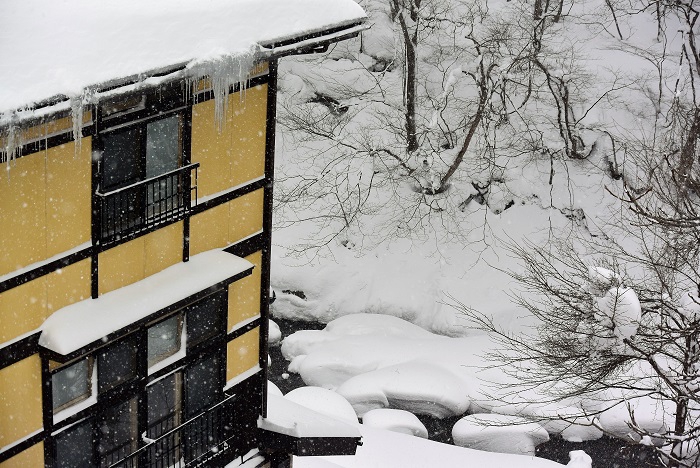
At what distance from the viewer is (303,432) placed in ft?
34.8

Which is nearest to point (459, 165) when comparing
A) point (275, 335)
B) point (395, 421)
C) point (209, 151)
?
point (275, 335)

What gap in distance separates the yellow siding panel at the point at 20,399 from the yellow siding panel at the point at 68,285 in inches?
19.2

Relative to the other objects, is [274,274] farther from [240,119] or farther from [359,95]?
[240,119]

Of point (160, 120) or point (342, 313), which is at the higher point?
point (160, 120)

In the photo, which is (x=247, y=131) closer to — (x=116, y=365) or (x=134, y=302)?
(x=134, y=302)

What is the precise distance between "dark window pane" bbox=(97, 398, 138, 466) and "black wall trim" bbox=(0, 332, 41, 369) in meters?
1.26

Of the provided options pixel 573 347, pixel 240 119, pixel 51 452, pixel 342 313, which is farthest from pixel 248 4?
pixel 342 313

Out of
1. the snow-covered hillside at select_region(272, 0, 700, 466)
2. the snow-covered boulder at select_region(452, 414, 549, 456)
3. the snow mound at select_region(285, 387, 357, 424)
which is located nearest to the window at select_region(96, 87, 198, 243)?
the snow mound at select_region(285, 387, 357, 424)

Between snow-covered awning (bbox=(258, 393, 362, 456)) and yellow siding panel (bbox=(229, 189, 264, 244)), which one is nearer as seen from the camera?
yellow siding panel (bbox=(229, 189, 264, 244))

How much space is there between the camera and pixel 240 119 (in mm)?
9102

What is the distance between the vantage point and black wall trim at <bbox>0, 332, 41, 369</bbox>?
7.14m

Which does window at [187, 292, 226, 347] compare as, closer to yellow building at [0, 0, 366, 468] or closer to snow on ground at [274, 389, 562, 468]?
yellow building at [0, 0, 366, 468]

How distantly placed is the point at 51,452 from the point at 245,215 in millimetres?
3148

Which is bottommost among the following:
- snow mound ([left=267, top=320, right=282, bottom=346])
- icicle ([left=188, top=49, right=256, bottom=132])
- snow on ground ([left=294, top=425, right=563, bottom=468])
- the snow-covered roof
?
snow mound ([left=267, top=320, right=282, bottom=346])
